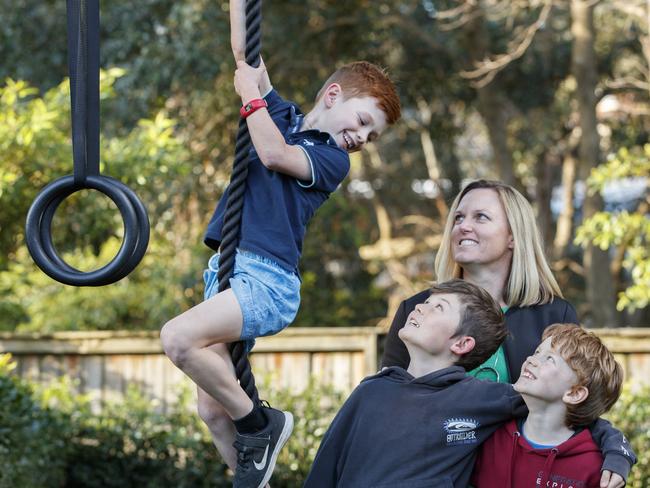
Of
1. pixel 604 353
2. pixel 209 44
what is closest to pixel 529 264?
pixel 604 353

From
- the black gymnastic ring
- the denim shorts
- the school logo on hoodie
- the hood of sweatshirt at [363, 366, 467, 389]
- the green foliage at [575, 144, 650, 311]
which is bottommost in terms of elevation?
the school logo on hoodie

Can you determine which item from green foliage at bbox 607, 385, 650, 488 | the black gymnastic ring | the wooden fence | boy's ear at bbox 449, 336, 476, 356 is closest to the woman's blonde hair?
boy's ear at bbox 449, 336, 476, 356

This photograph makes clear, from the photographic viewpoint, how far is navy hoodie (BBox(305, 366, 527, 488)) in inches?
→ 101

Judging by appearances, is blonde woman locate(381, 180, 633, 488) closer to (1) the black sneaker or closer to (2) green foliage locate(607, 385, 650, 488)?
(1) the black sneaker

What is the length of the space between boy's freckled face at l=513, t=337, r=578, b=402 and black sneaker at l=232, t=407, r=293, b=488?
23.5 inches

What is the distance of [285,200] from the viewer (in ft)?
8.70

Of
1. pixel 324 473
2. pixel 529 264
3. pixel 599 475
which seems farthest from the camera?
pixel 529 264

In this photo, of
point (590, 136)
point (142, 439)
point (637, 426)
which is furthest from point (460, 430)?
point (590, 136)

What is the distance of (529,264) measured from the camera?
300 cm

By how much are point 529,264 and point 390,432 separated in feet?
2.32

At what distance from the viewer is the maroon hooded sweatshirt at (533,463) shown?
247cm

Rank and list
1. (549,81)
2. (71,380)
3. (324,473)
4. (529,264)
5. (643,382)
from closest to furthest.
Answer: (324,473) → (529,264) → (643,382) → (71,380) → (549,81)

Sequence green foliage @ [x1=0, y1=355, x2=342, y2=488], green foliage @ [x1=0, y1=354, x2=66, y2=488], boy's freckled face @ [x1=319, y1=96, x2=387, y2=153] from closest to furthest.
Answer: boy's freckled face @ [x1=319, y1=96, x2=387, y2=153]
green foliage @ [x1=0, y1=354, x2=66, y2=488]
green foliage @ [x1=0, y1=355, x2=342, y2=488]

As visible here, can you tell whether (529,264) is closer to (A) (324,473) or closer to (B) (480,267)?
(B) (480,267)
